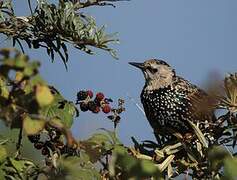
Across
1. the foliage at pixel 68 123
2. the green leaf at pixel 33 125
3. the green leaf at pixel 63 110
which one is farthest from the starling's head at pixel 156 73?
the green leaf at pixel 33 125

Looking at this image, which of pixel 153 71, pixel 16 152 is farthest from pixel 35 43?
pixel 153 71

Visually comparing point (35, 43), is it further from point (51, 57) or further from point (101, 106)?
point (101, 106)

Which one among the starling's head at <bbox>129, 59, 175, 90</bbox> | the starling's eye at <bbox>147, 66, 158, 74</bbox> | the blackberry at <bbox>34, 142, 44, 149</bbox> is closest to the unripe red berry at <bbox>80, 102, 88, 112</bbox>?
the blackberry at <bbox>34, 142, 44, 149</bbox>

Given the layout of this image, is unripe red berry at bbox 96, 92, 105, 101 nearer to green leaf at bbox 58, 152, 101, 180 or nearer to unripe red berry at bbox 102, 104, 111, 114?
unripe red berry at bbox 102, 104, 111, 114

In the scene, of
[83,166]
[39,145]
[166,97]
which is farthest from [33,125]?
[166,97]

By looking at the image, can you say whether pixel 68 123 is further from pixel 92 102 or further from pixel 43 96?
pixel 43 96

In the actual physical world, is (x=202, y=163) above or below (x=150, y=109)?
above

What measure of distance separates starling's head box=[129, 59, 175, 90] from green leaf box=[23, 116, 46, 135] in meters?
3.21

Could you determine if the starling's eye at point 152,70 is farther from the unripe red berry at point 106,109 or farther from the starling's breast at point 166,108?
the unripe red berry at point 106,109

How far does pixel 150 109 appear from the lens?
370cm

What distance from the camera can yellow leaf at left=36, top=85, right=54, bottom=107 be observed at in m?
0.65

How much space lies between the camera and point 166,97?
3.74m

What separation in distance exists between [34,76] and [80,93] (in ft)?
4.31

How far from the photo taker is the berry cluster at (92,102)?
A: 75.6 inches
